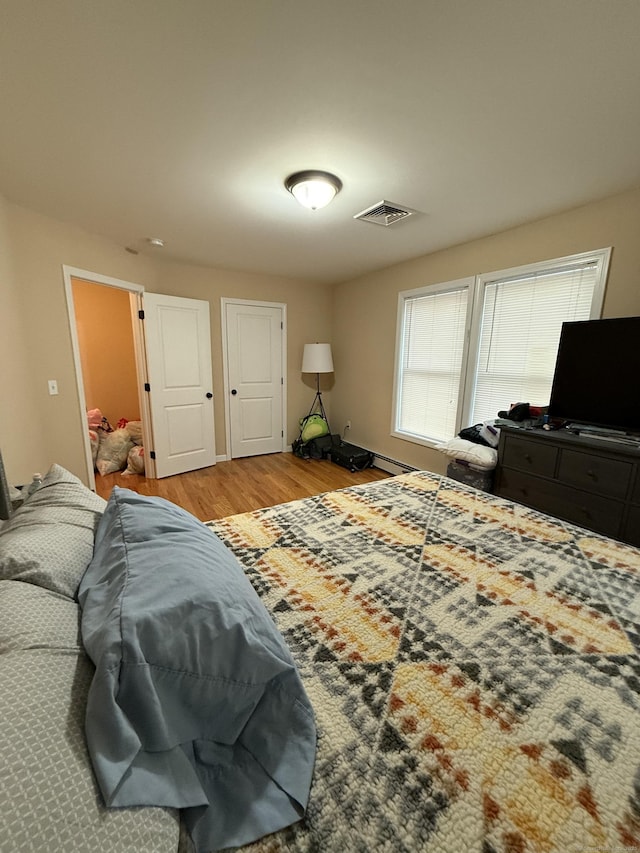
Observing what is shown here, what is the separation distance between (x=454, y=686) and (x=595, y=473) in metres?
1.95

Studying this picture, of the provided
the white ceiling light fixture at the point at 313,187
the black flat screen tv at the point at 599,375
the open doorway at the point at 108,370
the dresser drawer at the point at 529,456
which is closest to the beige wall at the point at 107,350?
the open doorway at the point at 108,370

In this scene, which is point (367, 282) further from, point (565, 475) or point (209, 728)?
point (209, 728)

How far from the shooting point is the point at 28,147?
71.8 inches

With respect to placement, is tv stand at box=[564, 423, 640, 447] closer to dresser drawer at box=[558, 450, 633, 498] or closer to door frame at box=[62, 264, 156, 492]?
dresser drawer at box=[558, 450, 633, 498]

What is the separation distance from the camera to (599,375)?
227 centimetres

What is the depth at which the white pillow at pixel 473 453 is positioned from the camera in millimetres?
2773

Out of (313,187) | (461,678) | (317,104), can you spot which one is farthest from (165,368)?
(461,678)

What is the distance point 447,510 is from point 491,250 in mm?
2475

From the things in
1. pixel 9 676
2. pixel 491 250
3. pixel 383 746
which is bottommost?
pixel 383 746

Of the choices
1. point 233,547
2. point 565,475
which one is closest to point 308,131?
point 233,547

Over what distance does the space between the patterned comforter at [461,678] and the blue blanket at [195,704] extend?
0.07 meters

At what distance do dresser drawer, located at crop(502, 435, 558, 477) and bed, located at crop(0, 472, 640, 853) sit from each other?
0.99 meters

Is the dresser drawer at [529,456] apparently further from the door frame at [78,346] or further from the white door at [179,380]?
the door frame at [78,346]

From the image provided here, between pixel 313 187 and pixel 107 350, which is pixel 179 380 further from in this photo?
pixel 313 187
